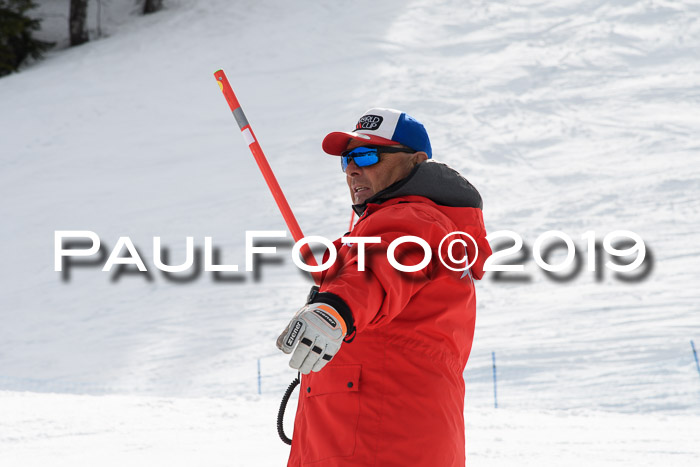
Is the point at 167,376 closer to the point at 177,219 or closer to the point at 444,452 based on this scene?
the point at 177,219

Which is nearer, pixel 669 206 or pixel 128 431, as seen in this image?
pixel 128 431

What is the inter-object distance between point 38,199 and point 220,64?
6.87 metres

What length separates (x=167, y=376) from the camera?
9141mm

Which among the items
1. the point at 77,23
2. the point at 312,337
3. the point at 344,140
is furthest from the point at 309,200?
the point at 77,23

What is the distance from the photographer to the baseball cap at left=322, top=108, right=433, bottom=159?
5.92 ft

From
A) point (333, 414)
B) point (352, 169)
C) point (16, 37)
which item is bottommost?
point (16, 37)

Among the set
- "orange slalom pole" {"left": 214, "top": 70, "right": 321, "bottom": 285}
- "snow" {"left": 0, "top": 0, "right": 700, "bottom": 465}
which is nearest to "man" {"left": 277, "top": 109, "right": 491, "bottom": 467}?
"orange slalom pole" {"left": 214, "top": 70, "right": 321, "bottom": 285}

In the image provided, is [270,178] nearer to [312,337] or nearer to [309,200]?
[312,337]

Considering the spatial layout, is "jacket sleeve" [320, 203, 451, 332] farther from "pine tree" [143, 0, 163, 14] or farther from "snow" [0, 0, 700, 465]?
"pine tree" [143, 0, 163, 14]

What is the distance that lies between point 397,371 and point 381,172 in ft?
1.60

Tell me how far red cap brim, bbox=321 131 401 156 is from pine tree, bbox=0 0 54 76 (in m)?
22.0

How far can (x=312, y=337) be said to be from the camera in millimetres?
1247

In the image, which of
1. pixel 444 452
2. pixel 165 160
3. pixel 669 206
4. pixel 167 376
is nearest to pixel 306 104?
pixel 165 160

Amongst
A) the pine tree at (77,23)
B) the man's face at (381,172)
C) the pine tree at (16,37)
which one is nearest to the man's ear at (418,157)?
the man's face at (381,172)
